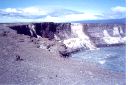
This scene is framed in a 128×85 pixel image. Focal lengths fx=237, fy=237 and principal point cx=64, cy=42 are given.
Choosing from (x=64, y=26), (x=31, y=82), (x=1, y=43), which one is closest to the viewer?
(x=31, y=82)

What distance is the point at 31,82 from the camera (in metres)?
7.29

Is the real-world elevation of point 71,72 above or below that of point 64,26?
below

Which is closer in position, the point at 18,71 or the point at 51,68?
the point at 18,71

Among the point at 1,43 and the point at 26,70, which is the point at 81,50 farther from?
the point at 26,70

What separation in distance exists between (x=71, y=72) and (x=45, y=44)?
622 centimetres

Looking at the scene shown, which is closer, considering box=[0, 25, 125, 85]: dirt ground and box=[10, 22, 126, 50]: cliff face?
box=[0, 25, 125, 85]: dirt ground

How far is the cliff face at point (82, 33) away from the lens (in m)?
18.1

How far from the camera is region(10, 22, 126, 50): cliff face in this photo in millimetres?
18109

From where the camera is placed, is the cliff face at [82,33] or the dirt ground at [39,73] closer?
the dirt ground at [39,73]

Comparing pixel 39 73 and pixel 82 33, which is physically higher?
pixel 82 33

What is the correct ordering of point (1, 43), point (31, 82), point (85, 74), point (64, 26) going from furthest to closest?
1. point (64, 26)
2. point (1, 43)
3. point (85, 74)
4. point (31, 82)

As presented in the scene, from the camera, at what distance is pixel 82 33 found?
2052cm

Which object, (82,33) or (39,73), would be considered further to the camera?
(82,33)

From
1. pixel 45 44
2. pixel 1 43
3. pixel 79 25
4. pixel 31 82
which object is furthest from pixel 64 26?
pixel 31 82
